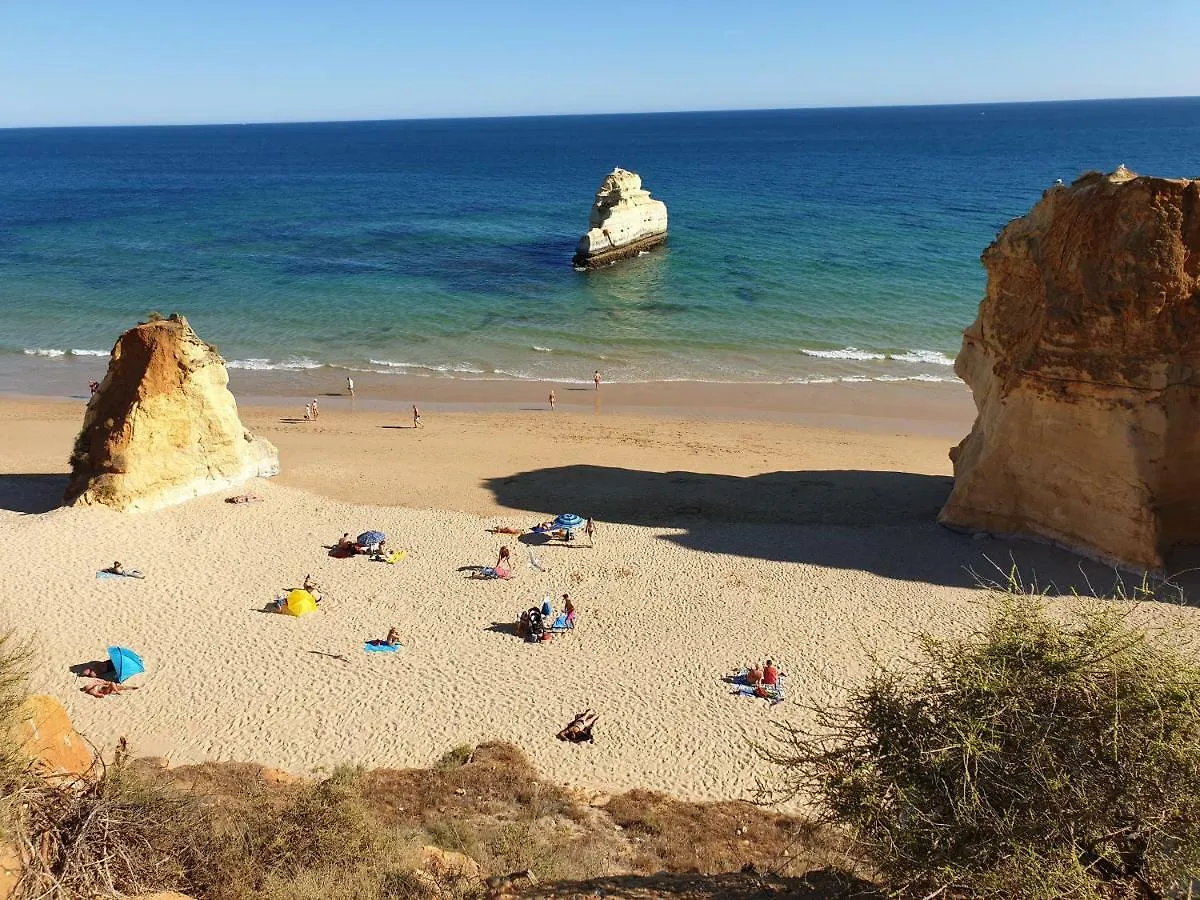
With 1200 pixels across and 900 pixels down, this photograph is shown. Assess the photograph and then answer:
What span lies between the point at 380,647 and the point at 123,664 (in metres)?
3.74

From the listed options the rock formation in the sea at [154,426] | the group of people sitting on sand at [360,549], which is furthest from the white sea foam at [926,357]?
the rock formation in the sea at [154,426]

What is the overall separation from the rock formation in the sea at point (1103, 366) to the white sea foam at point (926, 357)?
54.2ft

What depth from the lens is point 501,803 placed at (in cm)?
1073

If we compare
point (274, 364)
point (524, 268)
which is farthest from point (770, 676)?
point (524, 268)

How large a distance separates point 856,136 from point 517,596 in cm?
15980

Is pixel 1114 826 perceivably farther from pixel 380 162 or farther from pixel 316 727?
pixel 380 162

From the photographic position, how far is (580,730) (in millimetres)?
12695

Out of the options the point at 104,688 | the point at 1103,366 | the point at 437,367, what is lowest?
the point at 104,688

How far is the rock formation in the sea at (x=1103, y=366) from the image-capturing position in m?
15.8

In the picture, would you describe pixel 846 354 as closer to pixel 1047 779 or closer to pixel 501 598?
pixel 501 598

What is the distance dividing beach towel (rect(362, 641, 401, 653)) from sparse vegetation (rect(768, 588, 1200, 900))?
947 centimetres

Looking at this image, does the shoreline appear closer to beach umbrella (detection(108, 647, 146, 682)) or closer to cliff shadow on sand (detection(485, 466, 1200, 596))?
cliff shadow on sand (detection(485, 466, 1200, 596))

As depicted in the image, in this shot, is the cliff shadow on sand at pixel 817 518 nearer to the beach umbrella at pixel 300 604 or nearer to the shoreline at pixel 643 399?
the shoreline at pixel 643 399

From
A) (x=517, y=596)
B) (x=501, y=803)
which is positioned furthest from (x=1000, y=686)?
(x=517, y=596)
